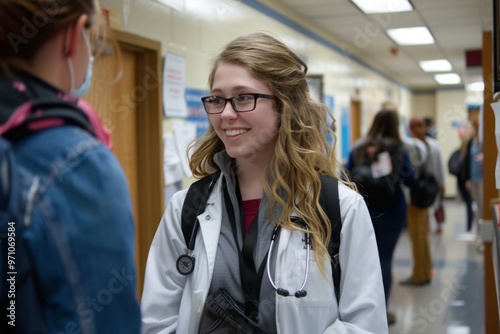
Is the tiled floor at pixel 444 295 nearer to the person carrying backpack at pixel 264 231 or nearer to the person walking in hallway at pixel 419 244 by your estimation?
the person walking in hallway at pixel 419 244

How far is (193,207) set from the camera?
1.44m

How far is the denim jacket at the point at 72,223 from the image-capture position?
732 mm

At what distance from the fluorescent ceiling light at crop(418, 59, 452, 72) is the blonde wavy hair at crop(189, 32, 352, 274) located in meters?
8.80

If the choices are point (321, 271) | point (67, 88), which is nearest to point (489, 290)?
point (321, 271)

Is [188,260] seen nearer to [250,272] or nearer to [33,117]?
[250,272]

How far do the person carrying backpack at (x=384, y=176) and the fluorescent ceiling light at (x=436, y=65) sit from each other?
20.7 ft

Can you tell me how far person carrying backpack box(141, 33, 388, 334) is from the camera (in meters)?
1.30

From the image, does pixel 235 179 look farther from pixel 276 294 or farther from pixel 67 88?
pixel 67 88

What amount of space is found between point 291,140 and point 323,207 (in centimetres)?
20

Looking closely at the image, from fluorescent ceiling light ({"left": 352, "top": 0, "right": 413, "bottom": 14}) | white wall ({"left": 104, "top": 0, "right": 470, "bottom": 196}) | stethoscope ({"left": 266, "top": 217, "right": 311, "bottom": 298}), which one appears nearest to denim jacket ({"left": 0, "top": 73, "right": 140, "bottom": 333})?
stethoscope ({"left": 266, "top": 217, "right": 311, "bottom": 298})

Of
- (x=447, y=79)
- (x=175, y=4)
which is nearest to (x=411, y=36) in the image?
(x=175, y=4)

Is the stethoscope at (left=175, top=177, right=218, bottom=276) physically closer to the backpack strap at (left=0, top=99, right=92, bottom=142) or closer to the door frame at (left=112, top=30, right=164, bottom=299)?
the backpack strap at (left=0, top=99, right=92, bottom=142)

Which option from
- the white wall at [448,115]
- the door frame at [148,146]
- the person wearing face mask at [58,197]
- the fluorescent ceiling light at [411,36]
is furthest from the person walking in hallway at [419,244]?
the white wall at [448,115]

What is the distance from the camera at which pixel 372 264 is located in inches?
51.7
